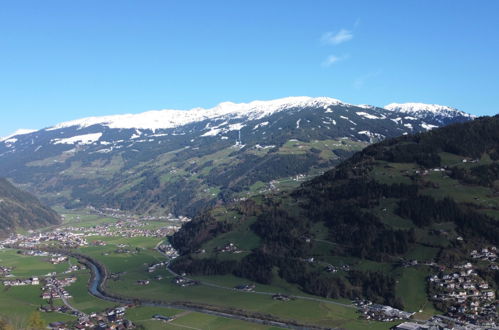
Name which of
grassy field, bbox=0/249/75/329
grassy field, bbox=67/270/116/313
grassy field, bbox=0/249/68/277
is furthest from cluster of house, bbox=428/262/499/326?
grassy field, bbox=0/249/68/277

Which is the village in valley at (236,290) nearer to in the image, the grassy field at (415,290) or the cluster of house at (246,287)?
the cluster of house at (246,287)

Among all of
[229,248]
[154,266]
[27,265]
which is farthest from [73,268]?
[229,248]

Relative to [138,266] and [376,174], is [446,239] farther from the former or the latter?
[138,266]

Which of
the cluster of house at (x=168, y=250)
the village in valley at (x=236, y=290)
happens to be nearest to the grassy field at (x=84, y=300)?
the village in valley at (x=236, y=290)

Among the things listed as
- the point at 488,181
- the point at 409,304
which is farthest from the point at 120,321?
the point at 488,181

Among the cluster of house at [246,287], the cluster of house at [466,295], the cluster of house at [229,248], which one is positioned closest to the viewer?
the cluster of house at [466,295]

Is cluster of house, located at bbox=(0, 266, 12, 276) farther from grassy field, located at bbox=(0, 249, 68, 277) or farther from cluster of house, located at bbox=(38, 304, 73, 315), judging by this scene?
cluster of house, located at bbox=(38, 304, 73, 315)
